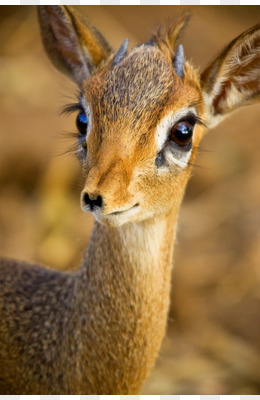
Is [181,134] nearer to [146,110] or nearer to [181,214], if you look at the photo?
[146,110]

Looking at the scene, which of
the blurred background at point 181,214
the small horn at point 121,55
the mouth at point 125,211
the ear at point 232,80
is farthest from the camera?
the blurred background at point 181,214

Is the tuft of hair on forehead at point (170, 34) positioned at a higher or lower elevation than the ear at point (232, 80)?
higher

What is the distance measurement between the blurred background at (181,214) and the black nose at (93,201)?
2326 mm

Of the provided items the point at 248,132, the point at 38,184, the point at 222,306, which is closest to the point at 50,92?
the point at 38,184

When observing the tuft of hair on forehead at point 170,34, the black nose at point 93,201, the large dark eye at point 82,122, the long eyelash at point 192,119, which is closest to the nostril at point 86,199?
the black nose at point 93,201

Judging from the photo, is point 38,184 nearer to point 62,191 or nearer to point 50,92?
point 62,191

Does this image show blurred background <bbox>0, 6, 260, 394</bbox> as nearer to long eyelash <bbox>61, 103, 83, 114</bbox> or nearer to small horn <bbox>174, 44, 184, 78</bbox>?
long eyelash <bbox>61, 103, 83, 114</bbox>

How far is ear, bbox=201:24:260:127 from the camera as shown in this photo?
10.2ft

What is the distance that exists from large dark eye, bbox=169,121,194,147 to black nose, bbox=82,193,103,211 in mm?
545

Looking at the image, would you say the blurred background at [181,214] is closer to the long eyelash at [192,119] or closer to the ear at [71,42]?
the ear at [71,42]

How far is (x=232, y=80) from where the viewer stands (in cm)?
326

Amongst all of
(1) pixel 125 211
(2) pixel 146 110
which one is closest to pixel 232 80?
(2) pixel 146 110

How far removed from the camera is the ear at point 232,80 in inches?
123

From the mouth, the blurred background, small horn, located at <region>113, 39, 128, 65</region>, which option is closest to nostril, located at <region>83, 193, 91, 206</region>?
the mouth
